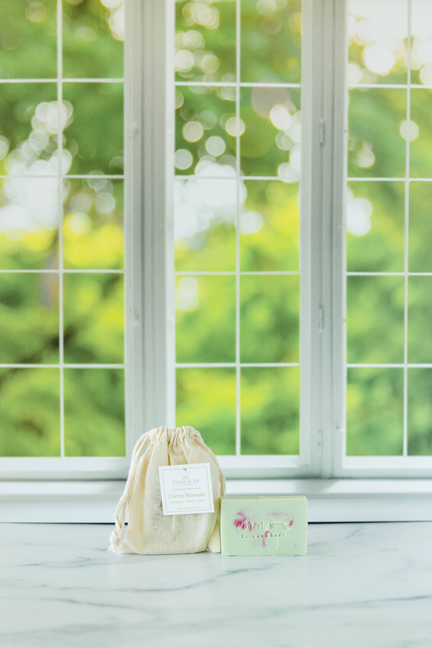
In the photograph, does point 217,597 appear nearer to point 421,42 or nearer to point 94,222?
point 94,222

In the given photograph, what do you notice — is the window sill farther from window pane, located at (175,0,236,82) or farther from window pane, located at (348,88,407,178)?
window pane, located at (175,0,236,82)

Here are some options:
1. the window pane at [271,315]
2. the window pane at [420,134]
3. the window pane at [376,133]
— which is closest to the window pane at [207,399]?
the window pane at [271,315]

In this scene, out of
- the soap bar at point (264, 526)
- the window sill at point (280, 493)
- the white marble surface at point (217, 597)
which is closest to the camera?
the white marble surface at point (217, 597)

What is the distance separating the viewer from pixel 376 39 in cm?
179

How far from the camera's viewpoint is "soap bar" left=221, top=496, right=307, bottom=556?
125 cm

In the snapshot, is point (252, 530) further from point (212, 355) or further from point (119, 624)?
point (212, 355)

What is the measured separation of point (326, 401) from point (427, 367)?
0.40 metres

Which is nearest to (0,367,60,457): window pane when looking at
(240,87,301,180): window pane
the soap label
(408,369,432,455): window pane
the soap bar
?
the soap label

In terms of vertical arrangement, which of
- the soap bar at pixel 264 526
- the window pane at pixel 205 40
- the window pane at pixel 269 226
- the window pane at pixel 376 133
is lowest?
the soap bar at pixel 264 526

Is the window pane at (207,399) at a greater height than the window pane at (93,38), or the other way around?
the window pane at (93,38)

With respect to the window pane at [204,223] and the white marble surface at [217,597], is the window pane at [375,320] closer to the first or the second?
the window pane at [204,223]

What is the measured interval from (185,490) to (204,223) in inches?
36.0

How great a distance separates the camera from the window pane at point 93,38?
1.76m

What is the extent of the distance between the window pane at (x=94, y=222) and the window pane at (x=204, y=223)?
202mm
